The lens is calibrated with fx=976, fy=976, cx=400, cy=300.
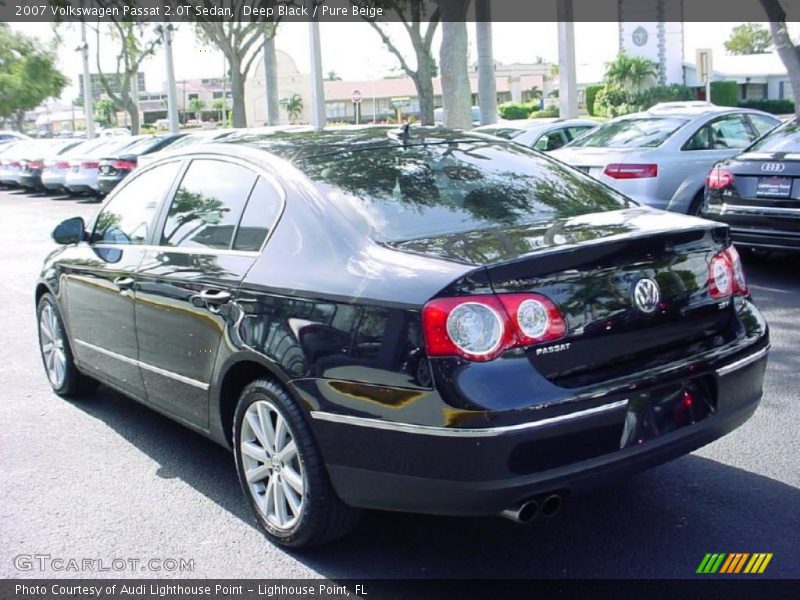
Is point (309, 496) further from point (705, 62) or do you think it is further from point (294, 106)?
point (294, 106)

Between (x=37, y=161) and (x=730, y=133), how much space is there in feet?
72.2

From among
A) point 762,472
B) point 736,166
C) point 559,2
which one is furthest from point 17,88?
point 762,472

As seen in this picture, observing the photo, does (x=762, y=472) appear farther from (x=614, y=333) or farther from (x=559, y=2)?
(x=559, y=2)

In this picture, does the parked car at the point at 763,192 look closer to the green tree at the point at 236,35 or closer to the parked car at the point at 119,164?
the parked car at the point at 119,164

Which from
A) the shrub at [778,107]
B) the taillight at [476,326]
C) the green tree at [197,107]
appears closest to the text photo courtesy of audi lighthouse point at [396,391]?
the taillight at [476,326]

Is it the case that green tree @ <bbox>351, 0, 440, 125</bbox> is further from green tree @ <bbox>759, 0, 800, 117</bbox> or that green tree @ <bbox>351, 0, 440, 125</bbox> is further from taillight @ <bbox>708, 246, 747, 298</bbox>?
taillight @ <bbox>708, 246, 747, 298</bbox>

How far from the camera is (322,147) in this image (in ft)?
14.5

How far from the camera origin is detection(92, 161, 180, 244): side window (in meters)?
4.98

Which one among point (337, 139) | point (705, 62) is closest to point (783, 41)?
point (705, 62)

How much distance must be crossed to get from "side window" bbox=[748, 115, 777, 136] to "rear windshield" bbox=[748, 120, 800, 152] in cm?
239

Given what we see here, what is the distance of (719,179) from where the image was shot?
344 inches

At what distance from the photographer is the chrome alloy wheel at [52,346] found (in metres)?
6.06

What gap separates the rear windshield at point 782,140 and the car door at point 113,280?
5676mm

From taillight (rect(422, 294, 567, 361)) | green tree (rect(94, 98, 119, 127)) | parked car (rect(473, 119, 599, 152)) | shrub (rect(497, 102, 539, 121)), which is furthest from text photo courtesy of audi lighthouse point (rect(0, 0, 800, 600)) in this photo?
green tree (rect(94, 98, 119, 127))
